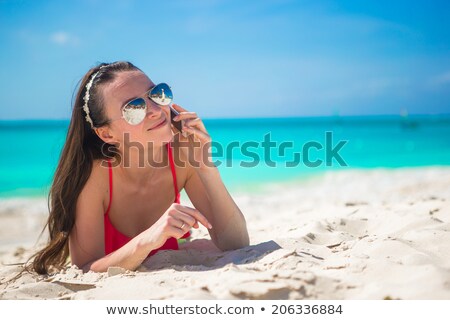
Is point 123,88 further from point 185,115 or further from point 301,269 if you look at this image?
point 301,269

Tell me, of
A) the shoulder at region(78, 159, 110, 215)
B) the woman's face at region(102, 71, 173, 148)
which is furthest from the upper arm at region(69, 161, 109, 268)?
the woman's face at region(102, 71, 173, 148)

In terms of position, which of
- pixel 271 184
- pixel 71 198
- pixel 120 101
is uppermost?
pixel 120 101

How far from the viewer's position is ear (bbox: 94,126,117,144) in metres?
3.10

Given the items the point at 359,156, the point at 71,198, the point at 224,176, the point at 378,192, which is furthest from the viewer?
the point at 359,156

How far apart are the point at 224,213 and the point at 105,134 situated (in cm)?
98

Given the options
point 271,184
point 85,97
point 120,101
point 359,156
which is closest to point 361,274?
point 120,101

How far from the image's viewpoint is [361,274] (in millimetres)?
2215

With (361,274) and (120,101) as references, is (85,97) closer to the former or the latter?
(120,101)

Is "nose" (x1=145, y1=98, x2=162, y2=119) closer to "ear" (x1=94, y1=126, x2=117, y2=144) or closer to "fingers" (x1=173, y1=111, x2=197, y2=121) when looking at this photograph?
"fingers" (x1=173, y1=111, x2=197, y2=121)

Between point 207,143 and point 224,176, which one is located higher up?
point 207,143

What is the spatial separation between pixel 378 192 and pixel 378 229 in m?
5.14

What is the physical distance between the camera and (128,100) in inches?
118
